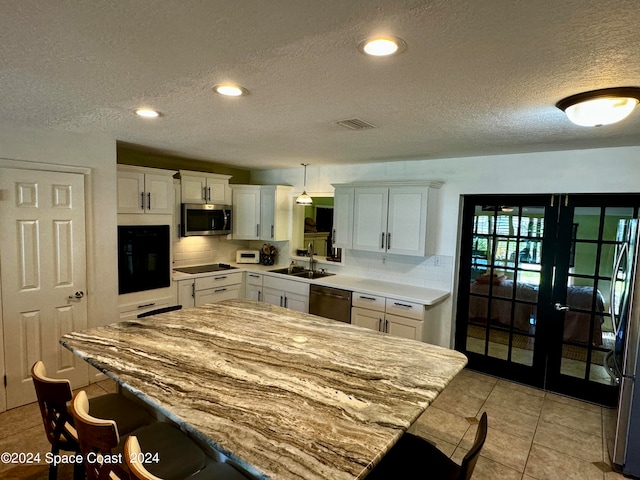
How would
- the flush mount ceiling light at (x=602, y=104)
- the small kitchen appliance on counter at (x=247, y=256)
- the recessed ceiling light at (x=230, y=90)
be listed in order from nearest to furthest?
the flush mount ceiling light at (x=602, y=104) < the recessed ceiling light at (x=230, y=90) < the small kitchen appliance on counter at (x=247, y=256)

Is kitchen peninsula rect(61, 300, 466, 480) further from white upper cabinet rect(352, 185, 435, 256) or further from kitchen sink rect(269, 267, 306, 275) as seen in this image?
kitchen sink rect(269, 267, 306, 275)

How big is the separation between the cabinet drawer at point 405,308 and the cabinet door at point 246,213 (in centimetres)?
240

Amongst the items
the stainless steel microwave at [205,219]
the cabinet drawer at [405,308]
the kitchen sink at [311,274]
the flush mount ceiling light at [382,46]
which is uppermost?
the flush mount ceiling light at [382,46]

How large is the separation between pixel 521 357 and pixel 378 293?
163 cm

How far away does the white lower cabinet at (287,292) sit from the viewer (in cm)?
458

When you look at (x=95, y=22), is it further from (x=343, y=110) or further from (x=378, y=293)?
(x=378, y=293)

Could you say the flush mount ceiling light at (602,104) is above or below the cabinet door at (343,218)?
above

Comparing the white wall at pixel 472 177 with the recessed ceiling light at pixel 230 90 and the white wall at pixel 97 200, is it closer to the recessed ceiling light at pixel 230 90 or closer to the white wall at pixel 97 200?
the white wall at pixel 97 200

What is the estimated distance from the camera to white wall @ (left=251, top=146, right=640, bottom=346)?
126 inches

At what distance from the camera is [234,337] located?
7.37ft

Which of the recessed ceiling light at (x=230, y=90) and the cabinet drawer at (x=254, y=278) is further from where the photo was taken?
the cabinet drawer at (x=254, y=278)

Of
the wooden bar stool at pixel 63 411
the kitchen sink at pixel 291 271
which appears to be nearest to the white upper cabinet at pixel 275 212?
the kitchen sink at pixel 291 271

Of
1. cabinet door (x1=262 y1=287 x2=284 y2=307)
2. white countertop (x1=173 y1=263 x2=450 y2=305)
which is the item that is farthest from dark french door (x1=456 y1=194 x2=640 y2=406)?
cabinet door (x1=262 y1=287 x2=284 y2=307)

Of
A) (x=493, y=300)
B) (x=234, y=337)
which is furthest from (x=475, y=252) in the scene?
(x=234, y=337)
